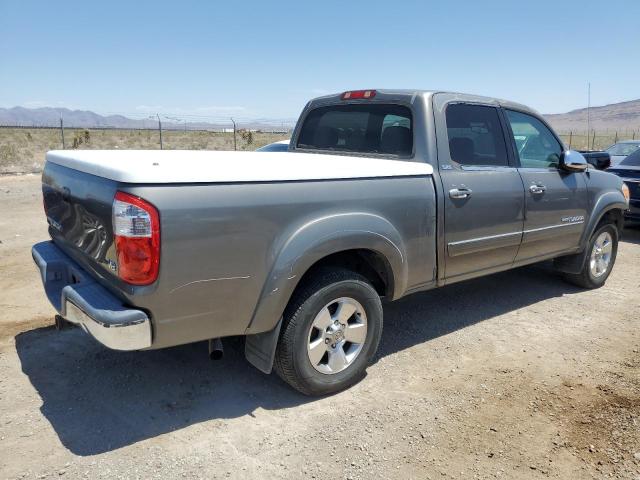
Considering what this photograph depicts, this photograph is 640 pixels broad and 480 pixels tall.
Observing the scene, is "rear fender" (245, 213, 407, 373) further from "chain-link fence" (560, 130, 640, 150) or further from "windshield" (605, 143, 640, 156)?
"chain-link fence" (560, 130, 640, 150)

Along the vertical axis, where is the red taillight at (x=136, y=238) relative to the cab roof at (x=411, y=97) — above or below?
below

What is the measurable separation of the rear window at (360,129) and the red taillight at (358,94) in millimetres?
67

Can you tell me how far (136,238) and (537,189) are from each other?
11.5 ft

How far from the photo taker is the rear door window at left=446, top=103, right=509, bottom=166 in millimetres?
4074

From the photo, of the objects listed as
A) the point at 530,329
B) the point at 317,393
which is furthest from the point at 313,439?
the point at 530,329

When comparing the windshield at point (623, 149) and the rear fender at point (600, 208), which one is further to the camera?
the windshield at point (623, 149)

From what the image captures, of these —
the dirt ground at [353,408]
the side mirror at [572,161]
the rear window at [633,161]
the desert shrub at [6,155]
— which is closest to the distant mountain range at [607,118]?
the desert shrub at [6,155]

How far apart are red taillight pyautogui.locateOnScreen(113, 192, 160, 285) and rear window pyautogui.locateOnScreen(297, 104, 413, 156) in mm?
2140

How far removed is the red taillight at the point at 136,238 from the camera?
247 centimetres

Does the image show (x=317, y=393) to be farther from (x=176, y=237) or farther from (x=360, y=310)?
(x=176, y=237)

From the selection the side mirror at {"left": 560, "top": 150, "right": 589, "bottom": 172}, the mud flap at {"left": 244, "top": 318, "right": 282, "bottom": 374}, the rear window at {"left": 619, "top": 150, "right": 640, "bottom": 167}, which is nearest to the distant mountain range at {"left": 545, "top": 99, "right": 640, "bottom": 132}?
the rear window at {"left": 619, "top": 150, "right": 640, "bottom": 167}

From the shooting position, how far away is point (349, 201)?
A: 3.23 metres

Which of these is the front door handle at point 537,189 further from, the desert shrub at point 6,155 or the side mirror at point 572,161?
the desert shrub at point 6,155

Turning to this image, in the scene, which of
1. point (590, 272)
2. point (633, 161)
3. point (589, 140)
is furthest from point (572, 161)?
point (589, 140)
